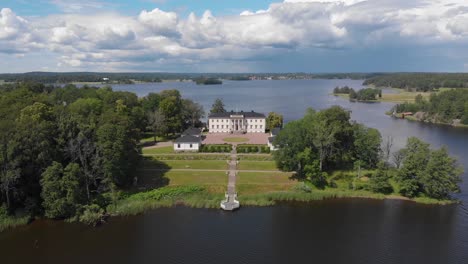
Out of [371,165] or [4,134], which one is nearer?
[4,134]

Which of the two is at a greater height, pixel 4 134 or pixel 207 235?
pixel 4 134

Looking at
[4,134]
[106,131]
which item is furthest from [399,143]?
[4,134]

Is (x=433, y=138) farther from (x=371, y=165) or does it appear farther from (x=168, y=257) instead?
(x=168, y=257)

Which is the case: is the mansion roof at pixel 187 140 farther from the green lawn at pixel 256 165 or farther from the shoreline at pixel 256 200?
the shoreline at pixel 256 200

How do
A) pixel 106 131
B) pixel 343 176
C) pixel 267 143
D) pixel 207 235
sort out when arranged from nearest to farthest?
pixel 207 235
pixel 106 131
pixel 343 176
pixel 267 143

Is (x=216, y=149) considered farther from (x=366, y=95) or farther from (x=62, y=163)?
(x=366, y=95)

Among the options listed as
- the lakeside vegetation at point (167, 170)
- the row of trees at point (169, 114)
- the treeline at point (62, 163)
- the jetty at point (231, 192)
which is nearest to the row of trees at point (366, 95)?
the row of trees at point (169, 114)
